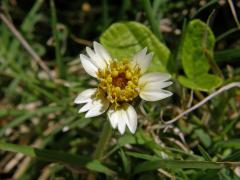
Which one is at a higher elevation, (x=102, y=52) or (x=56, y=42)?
(x=56, y=42)

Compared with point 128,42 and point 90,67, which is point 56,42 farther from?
point 90,67

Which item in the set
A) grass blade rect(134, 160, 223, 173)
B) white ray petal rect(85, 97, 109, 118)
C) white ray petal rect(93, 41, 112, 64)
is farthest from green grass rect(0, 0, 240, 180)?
white ray petal rect(93, 41, 112, 64)

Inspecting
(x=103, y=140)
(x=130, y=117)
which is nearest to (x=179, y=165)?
(x=130, y=117)

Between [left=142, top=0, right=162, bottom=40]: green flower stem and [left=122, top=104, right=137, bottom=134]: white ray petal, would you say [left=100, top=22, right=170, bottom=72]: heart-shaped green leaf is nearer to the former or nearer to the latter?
[left=142, top=0, right=162, bottom=40]: green flower stem

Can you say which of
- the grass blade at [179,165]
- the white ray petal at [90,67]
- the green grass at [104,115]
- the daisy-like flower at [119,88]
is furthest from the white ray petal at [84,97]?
the grass blade at [179,165]

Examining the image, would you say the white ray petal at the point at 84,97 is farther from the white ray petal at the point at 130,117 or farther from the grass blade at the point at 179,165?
the grass blade at the point at 179,165

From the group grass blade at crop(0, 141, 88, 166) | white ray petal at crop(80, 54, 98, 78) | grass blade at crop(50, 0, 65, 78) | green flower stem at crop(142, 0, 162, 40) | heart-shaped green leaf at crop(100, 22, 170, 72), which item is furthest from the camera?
grass blade at crop(50, 0, 65, 78)
